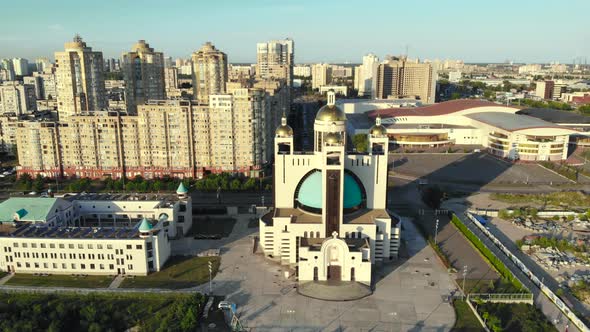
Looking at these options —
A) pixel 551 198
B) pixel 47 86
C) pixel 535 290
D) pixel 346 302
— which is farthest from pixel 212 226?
pixel 47 86

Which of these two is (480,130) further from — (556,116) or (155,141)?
(155,141)

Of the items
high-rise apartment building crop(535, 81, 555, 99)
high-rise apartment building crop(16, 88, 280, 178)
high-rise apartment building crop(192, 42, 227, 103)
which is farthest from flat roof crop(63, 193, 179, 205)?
high-rise apartment building crop(535, 81, 555, 99)

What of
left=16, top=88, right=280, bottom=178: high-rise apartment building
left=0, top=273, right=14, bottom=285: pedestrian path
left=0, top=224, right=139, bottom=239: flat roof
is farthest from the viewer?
left=16, top=88, right=280, bottom=178: high-rise apartment building

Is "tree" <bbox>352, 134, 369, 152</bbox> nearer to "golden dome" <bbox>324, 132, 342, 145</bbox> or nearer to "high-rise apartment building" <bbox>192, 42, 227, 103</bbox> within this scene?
"high-rise apartment building" <bbox>192, 42, 227, 103</bbox>

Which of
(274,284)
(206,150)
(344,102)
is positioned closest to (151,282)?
(274,284)

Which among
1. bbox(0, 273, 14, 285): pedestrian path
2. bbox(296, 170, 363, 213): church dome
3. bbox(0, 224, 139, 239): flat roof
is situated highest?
bbox(296, 170, 363, 213): church dome

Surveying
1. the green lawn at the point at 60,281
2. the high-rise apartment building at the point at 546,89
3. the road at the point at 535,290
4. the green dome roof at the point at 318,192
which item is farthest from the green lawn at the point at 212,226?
the high-rise apartment building at the point at 546,89

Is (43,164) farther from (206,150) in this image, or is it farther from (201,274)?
(201,274)
